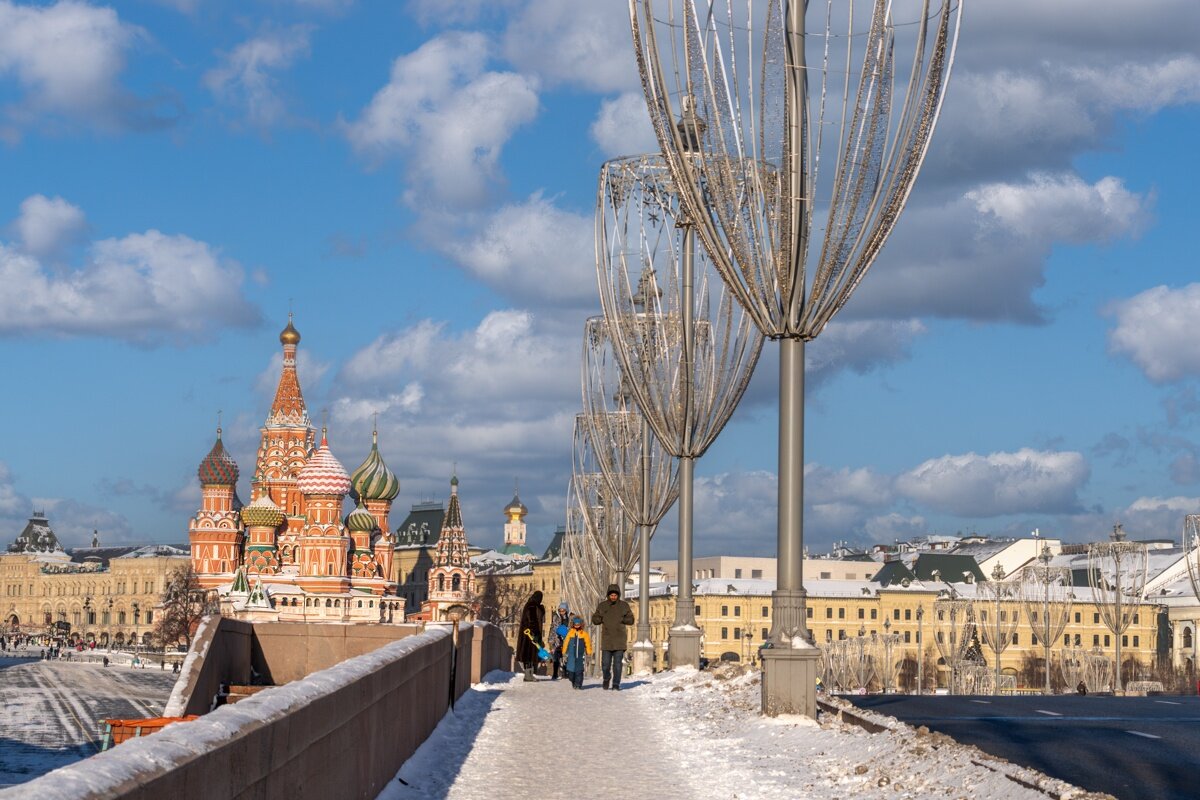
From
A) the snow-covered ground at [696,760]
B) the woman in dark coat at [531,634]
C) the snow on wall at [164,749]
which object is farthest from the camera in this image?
the woman in dark coat at [531,634]

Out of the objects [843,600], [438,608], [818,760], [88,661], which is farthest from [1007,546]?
[818,760]

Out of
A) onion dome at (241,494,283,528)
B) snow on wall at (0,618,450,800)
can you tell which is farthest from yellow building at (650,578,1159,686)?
snow on wall at (0,618,450,800)

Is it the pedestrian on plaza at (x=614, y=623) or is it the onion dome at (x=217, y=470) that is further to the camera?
the onion dome at (x=217, y=470)

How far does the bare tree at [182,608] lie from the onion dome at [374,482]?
16444 mm

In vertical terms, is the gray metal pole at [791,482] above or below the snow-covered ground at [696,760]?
above

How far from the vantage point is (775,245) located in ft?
60.2

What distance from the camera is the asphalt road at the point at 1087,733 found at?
500 inches

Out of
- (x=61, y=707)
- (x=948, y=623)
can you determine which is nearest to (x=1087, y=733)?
(x=61, y=707)

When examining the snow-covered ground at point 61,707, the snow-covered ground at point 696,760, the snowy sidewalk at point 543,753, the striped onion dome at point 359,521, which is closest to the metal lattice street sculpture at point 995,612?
the striped onion dome at point 359,521

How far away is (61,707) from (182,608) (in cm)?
7122

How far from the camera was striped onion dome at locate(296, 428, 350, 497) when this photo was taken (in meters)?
136

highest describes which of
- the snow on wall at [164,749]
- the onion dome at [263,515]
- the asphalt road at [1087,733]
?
the onion dome at [263,515]

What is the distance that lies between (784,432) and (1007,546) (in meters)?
144

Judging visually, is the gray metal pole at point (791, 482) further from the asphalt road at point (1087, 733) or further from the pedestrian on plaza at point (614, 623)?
the pedestrian on plaza at point (614, 623)
